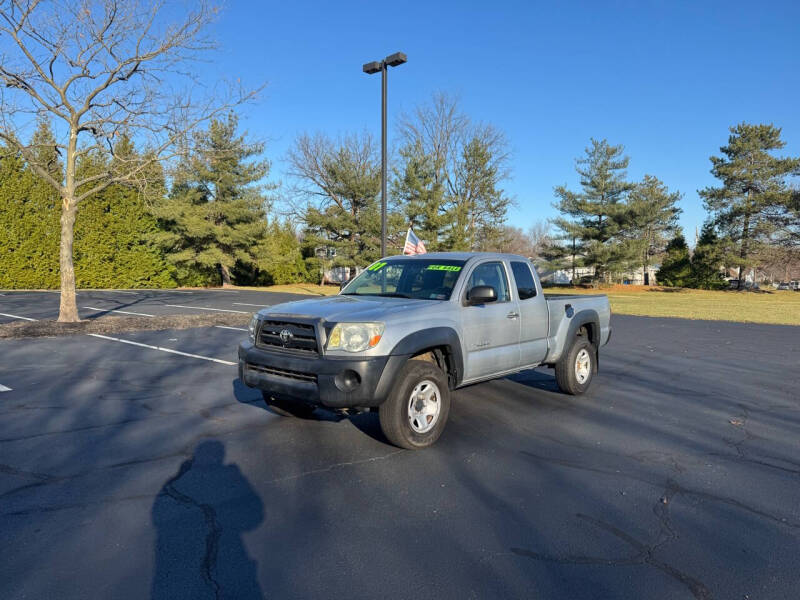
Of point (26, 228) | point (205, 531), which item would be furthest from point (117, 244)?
point (205, 531)

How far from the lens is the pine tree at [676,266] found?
153ft

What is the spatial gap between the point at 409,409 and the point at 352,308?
1.05 m

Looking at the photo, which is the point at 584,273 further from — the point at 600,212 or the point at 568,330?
the point at 568,330

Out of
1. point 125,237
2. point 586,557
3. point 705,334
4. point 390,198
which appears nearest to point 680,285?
point 390,198

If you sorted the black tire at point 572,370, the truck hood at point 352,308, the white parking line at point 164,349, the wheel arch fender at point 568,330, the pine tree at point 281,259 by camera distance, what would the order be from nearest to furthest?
the truck hood at point 352,308 → the wheel arch fender at point 568,330 → the black tire at point 572,370 → the white parking line at point 164,349 → the pine tree at point 281,259

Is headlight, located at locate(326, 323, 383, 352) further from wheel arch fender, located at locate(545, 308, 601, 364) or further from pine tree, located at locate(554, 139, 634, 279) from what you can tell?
pine tree, located at locate(554, 139, 634, 279)

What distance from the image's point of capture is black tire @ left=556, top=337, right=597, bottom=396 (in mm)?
6695

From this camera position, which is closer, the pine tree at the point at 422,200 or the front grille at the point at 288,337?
the front grille at the point at 288,337

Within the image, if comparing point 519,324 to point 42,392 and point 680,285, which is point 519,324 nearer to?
point 42,392

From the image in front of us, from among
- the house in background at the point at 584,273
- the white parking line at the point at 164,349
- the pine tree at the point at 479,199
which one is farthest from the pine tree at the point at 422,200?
the white parking line at the point at 164,349

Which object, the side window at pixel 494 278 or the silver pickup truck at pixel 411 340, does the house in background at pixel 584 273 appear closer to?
the silver pickup truck at pixel 411 340

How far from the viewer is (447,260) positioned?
595 cm

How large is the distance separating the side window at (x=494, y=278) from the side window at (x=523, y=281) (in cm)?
19

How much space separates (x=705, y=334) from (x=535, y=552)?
1294 cm
